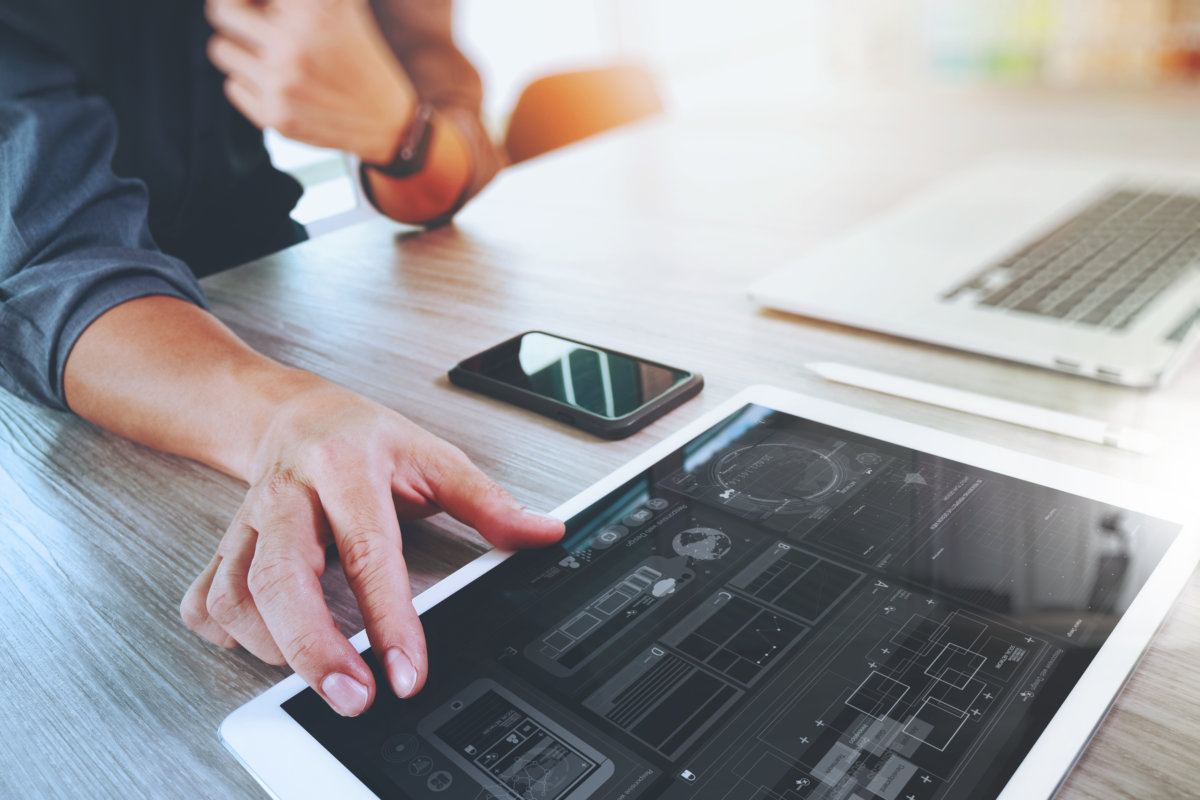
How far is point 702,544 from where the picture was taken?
1.58ft

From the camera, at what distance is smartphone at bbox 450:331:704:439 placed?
0.63 m

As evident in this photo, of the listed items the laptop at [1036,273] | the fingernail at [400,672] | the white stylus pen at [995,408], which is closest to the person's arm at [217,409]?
the fingernail at [400,672]

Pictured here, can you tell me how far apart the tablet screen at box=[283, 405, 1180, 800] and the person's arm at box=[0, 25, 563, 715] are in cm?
3

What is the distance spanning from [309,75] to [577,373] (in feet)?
3.11

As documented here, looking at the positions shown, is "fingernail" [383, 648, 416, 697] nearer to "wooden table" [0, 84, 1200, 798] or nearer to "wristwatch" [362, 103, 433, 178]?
"wooden table" [0, 84, 1200, 798]

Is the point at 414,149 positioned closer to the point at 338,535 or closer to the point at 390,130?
the point at 390,130

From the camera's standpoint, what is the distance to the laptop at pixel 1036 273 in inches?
25.0

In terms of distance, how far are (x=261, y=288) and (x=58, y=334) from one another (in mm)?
257

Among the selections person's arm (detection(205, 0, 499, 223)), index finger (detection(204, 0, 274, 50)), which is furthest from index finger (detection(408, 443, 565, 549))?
index finger (detection(204, 0, 274, 50))

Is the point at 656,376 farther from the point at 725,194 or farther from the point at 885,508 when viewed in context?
the point at 725,194

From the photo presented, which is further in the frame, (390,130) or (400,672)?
(390,130)

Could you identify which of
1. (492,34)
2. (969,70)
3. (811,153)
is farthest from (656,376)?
(492,34)

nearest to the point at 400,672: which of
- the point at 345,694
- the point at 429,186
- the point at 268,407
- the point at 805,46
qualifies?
the point at 345,694

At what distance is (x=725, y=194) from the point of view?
3.61ft
